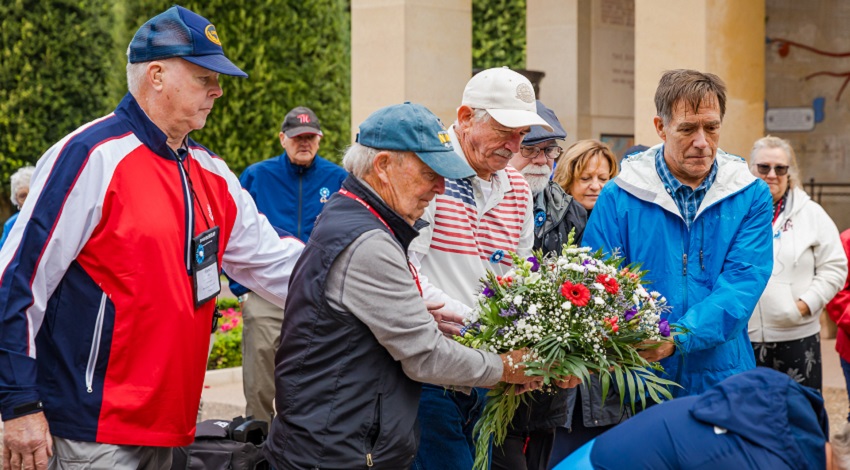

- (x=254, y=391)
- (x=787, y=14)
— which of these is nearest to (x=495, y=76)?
(x=254, y=391)

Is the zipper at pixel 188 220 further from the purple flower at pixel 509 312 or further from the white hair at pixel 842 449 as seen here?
the white hair at pixel 842 449

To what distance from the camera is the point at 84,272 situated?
3527 millimetres

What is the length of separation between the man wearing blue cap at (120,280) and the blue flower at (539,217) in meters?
1.91

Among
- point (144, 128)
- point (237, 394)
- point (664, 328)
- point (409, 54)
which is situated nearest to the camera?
point (144, 128)

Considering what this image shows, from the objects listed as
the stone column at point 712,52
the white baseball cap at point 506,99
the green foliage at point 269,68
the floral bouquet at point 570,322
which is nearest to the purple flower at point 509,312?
the floral bouquet at point 570,322

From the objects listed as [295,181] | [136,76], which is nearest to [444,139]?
[136,76]

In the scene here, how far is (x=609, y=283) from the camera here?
3.86 m

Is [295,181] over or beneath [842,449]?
over

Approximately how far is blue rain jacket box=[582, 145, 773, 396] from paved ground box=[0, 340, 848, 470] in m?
4.38

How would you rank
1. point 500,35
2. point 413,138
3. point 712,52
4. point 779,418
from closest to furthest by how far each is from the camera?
point 779,418
point 413,138
point 712,52
point 500,35

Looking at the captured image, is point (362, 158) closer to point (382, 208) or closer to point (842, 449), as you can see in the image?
point (382, 208)

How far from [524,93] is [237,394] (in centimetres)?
654

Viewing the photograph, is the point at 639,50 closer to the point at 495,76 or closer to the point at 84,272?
the point at 495,76

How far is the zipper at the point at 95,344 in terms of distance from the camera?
3.53 metres
